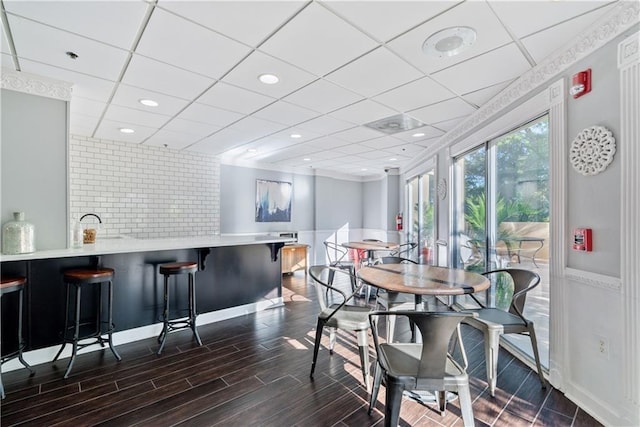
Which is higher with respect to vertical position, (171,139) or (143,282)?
(171,139)

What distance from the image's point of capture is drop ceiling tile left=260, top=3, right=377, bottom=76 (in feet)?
6.36

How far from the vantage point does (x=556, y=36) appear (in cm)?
210

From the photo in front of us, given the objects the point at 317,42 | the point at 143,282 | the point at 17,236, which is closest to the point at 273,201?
the point at 143,282

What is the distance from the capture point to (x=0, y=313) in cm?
254

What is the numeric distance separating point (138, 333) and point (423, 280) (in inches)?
126

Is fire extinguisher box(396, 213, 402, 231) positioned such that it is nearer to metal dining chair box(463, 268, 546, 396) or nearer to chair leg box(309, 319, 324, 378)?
metal dining chair box(463, 268, 546, 396)

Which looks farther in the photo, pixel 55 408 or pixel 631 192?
pixel 55 408

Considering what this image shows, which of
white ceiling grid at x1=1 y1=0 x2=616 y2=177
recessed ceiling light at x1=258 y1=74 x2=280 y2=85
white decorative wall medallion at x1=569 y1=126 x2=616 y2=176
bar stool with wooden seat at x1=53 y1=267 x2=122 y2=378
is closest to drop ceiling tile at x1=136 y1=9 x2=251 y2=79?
white ceiling grid at x1=1 y1=0 x2=616 y2=177

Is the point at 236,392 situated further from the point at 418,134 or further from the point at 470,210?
the point at 418,134

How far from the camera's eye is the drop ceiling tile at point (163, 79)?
249cm

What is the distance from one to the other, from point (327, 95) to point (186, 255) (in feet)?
8.70

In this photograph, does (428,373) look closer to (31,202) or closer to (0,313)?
(0,313)

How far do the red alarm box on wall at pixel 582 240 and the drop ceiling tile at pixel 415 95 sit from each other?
1.73 m

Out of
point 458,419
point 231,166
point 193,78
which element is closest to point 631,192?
point 458,419
